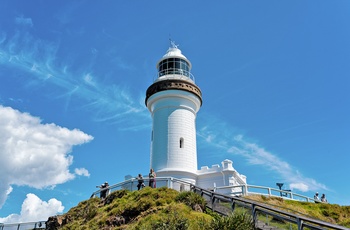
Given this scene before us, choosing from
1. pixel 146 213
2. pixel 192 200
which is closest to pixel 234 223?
pixel 192 200

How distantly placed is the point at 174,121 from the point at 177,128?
2.22ft

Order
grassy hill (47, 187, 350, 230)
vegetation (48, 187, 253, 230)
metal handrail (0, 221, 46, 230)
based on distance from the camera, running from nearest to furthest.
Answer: grassy hill (47, 187, 350, 230) < vegetation (48, 187, 253, 230) < metal handrail (0, 221, 46, 230)

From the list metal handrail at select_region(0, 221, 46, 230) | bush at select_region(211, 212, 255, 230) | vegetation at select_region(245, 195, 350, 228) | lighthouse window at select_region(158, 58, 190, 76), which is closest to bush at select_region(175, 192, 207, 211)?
bush at select_region(211, 212, 255, 230)

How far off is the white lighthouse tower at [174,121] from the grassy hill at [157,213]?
23.4 feet

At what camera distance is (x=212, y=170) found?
89.5 ft

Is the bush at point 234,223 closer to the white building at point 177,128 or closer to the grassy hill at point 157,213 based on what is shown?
the grassy hill at point 157,213

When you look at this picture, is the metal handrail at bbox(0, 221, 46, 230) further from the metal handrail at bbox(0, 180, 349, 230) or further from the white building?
the white building

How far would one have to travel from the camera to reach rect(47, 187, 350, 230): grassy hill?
12.9 metres

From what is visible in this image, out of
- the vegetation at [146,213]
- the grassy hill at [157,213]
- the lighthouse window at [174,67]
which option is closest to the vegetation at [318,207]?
the grassy hill at [157,213]

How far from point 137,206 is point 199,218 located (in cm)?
455

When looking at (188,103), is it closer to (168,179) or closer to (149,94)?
(149,94)

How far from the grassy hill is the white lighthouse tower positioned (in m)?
7.14

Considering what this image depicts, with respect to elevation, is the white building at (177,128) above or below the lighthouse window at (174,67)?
below

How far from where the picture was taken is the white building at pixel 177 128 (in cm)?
2702
